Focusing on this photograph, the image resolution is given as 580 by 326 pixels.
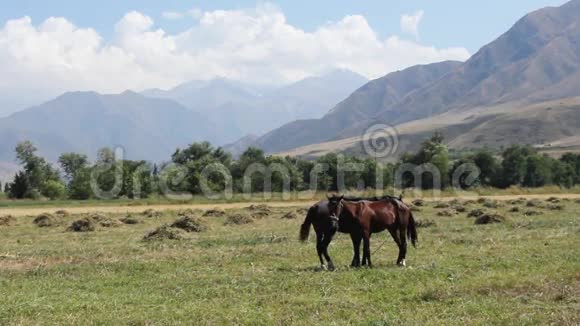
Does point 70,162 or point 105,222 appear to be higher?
point 70,162

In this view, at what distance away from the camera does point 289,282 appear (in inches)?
562

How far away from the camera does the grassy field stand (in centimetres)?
1112

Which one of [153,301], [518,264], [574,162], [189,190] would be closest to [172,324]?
[153,301]

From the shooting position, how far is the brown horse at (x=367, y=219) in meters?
16.5

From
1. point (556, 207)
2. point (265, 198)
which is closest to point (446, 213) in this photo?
point (556, 207)

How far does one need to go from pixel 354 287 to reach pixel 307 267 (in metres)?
3.38

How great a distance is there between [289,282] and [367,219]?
12.0ft

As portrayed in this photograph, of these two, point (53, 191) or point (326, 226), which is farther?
point (53, 191)

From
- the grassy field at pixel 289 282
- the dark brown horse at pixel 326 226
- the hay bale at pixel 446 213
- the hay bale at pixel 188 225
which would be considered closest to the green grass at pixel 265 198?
the hay bale at pixel 446 213

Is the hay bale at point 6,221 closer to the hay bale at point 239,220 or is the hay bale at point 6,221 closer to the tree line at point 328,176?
the hay bale at point 239,220

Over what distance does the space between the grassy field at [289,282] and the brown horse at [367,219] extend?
70 centimetres

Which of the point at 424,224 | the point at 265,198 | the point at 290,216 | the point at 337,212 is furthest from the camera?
the point at 265,198

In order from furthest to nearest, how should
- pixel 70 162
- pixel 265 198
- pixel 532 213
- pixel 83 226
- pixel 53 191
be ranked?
1. pixel 70 162
2. pixel 53 191
3. pixel 265 198
4. pixel 532 213
5. pixel 83 226

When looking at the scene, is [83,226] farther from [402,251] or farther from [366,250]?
[402,251]
